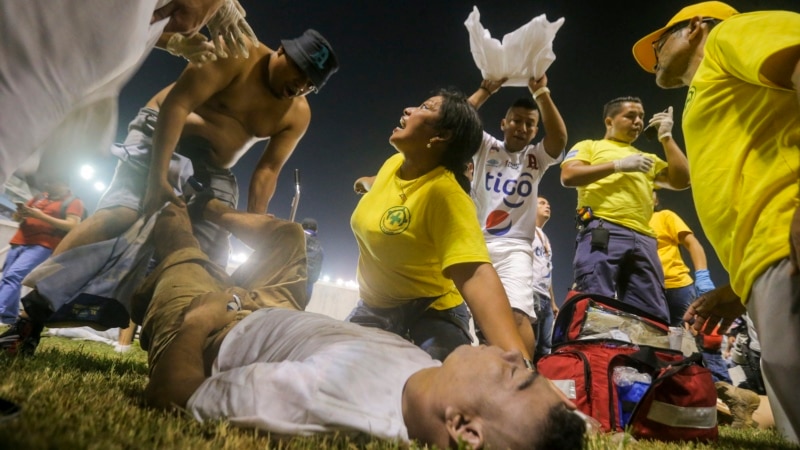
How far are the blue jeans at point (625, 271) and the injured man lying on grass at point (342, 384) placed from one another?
230 centimetres

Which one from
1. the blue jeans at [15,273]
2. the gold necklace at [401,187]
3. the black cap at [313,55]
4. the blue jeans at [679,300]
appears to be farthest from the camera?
the blue jeans at [15,273]

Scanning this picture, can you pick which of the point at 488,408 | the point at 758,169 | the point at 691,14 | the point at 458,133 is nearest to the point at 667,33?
the point at 691,14

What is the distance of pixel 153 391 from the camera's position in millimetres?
1425

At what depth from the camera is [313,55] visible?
114 inches

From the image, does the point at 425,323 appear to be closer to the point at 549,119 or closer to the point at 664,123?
the point at 549,119

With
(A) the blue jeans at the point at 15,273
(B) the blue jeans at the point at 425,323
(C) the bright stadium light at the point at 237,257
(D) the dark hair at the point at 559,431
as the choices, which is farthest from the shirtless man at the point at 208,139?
(C) the bright stadium light at the point at 237,257

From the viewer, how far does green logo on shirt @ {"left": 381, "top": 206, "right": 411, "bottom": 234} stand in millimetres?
2363

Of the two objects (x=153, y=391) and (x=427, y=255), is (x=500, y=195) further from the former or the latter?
(x=153, y=391)

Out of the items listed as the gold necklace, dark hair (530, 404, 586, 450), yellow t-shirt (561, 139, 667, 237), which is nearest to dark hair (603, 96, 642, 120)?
yellow t-shirt (561, 139, 667, 237)

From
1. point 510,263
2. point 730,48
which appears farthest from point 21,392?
point 510,263

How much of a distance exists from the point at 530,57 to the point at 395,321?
8.31ft

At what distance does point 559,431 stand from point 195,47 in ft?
8.26

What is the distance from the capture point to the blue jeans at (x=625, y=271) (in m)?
3.29

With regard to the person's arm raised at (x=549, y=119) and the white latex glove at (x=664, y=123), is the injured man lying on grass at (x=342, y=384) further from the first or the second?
the white latex glove at (x=664, y=123)
